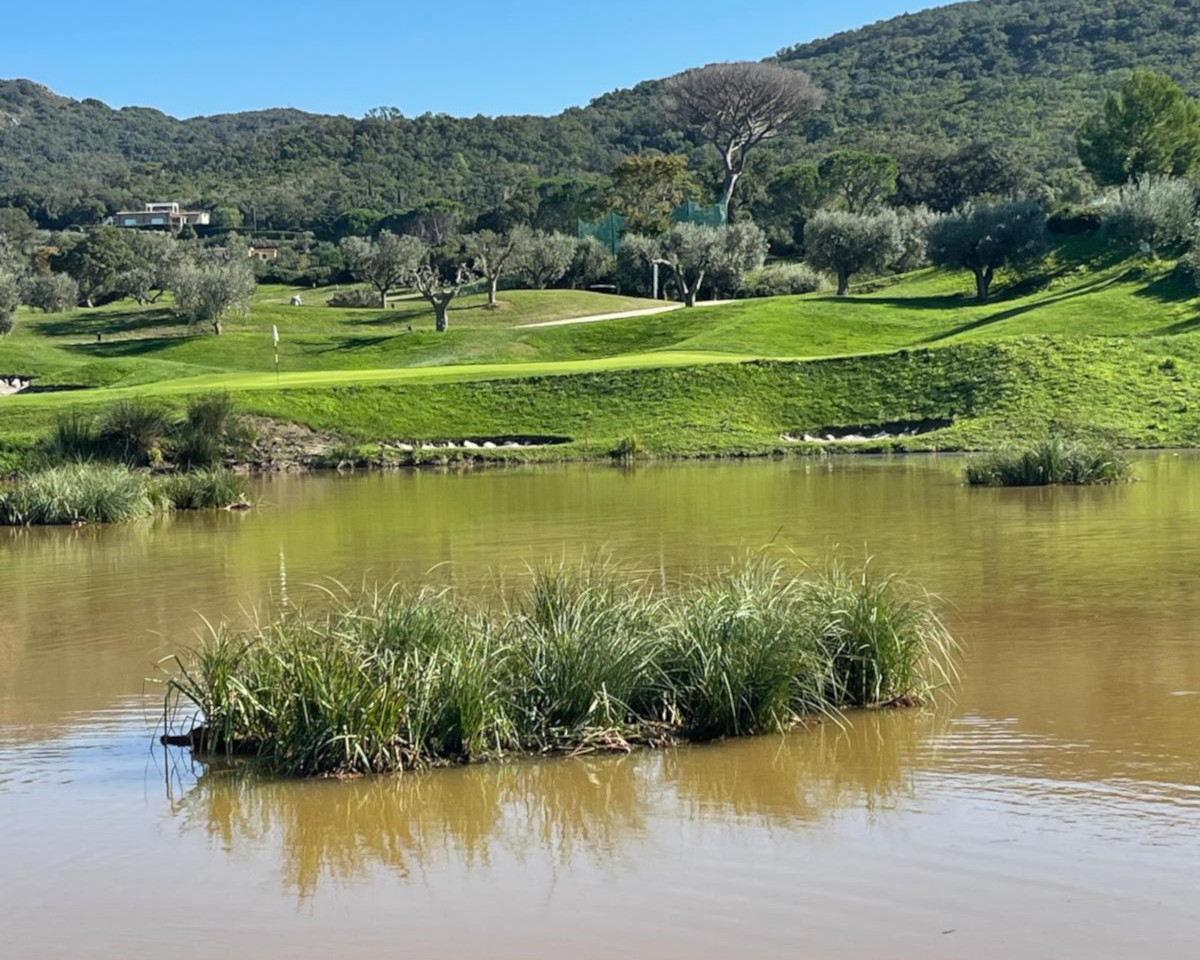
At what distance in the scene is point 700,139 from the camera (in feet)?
582

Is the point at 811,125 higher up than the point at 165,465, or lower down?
higher up

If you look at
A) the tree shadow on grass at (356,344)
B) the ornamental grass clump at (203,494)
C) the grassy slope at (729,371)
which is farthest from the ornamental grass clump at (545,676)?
the tree shadow on grass at (356,344)

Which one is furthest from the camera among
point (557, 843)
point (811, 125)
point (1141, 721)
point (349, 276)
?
point (811, 125)

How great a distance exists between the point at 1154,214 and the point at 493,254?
32.1 meters

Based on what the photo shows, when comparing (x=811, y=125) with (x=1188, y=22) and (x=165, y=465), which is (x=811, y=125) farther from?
(x=165, y=465)

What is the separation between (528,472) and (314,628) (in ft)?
94.7

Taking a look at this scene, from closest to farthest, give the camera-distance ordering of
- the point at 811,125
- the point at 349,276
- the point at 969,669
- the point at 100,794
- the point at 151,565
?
1. the point at 100,794
2. the point at 969,669
3. the point at 151,565
4. the point at 349,276
5. the point at 811,125

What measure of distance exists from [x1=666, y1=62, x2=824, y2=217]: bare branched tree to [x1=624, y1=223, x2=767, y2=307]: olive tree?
3723 cm

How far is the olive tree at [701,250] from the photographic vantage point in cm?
7731

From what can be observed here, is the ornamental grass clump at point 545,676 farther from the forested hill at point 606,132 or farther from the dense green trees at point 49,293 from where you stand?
the forested hill at point 606,132

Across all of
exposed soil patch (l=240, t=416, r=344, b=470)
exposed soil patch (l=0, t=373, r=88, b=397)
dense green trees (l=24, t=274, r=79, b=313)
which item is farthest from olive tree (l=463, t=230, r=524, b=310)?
exposed soil patch (l=240, t=416, r=344, b=470)

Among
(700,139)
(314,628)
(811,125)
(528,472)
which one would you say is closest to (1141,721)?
(314,628)

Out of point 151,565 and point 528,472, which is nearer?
point 151,565

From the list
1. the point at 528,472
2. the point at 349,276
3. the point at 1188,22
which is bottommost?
the point at 528,472
